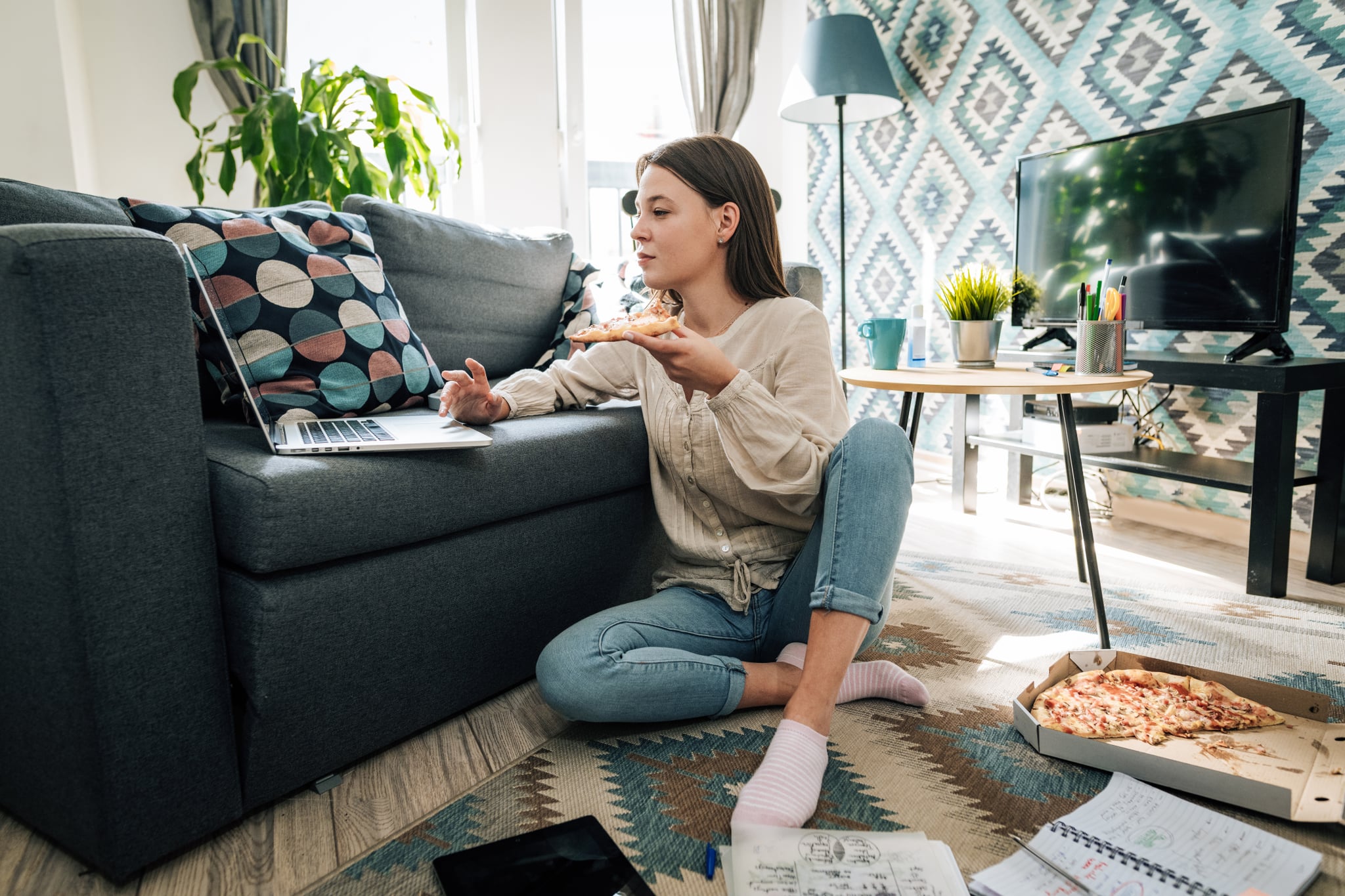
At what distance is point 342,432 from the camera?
1.17 meters

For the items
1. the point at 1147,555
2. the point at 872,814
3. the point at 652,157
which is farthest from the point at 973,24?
the point at 872,814

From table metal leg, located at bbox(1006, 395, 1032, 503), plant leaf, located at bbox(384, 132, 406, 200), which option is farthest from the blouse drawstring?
plant leaf, located at bbox(384, 132, 406, 200)

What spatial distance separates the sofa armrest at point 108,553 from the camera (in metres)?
0.83

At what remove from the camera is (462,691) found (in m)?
1.28

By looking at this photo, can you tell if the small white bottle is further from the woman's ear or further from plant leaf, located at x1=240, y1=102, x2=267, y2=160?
plant leaf, located at x1=240, y1=102, x2=267, y2=160

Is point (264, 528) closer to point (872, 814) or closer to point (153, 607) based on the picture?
point (153, 607)

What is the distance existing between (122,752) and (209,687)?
0.35ft

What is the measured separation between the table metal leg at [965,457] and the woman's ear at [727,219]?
1716mm

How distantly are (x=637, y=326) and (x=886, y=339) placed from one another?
92 cm

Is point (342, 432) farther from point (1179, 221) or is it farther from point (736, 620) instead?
point (1179, 221)

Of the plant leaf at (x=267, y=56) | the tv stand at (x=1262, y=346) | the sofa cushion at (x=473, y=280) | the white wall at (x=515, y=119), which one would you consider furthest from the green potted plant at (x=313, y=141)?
the tv stand at (x=1262, y=346)

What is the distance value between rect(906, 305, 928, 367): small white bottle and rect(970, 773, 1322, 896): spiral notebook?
117 cm

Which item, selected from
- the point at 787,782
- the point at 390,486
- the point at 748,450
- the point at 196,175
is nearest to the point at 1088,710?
A: the point at 787,782

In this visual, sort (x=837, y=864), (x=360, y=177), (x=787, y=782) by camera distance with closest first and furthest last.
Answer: (x=837, y=864)
(x=787, y=782)
(x=360, y=177)
